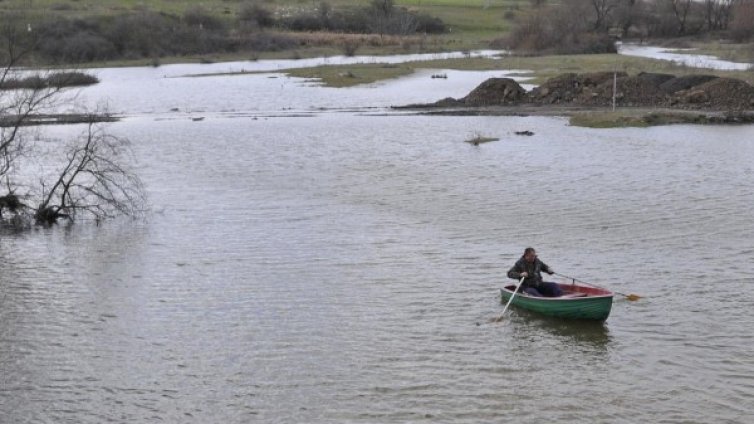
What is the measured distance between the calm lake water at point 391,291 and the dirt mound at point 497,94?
51.3 feet

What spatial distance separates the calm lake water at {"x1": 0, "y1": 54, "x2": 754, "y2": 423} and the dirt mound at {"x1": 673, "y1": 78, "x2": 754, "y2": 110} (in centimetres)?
992

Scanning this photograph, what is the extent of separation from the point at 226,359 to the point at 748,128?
3856 cm

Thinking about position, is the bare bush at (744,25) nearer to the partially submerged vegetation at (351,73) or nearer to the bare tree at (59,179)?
the partially submerged vegetation at (351,73)

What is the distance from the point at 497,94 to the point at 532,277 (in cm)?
4094

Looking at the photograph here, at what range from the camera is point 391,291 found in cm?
2438

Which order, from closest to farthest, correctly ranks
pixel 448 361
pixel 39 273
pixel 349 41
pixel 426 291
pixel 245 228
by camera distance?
pixel 448 361 → pixel 426 291 → pixel 39 273 → pixel 245 228 → pixel 349 41

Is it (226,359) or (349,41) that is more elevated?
(349,41)

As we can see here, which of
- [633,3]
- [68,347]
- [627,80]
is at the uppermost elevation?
[633,3]

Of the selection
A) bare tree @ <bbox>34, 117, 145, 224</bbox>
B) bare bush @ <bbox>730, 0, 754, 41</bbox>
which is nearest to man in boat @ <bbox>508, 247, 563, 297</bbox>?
bare tree @ <bbox>34, 117, 145, 224</bbox>

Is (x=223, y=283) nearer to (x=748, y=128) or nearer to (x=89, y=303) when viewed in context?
(x=89, y=303)

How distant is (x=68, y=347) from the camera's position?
835 inches

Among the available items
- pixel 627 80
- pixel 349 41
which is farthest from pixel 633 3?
pixel 627 80

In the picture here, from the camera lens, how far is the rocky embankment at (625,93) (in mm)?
56625

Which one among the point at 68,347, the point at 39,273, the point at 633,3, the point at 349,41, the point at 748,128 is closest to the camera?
the point at 68,347
